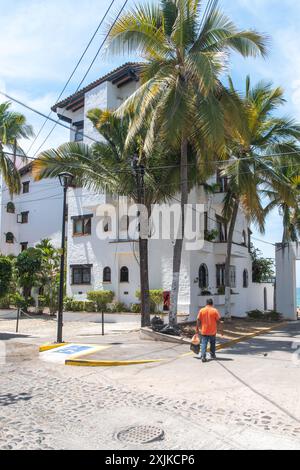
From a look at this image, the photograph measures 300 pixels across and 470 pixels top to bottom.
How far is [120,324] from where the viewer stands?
22.1m

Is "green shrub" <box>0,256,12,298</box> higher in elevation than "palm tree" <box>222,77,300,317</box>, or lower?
lower

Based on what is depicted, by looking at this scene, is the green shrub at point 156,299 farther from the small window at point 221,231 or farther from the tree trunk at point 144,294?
the small window at point 221,231

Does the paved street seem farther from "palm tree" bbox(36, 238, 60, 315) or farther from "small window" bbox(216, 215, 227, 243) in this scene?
"small window" bbox(216, 215, 227, 243)

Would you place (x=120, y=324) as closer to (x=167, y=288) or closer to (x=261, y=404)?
(x=167, y=288)

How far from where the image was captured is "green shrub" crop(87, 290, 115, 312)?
24469 millimetres

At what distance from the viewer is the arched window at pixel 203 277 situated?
25.0 metres

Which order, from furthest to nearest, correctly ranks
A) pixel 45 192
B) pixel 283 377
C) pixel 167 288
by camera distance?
pixel 45 192
pixel 167 288
pixel 283 377

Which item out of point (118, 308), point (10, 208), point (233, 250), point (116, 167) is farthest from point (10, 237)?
point (116, 167)

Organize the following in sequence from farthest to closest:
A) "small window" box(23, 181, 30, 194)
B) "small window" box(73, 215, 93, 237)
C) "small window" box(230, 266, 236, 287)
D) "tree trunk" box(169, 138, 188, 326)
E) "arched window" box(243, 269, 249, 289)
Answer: "small window" box(23, 181, 30, 194), "arched window" box(243, 269, 249, 289), "small window" box(230, 266, 236, 287), "small window" box(73, 215, 93, 237), "tree trunk" box(169, 138, 188, 326)

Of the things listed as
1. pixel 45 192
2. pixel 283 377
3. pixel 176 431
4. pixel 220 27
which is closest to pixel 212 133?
pixel 220 27

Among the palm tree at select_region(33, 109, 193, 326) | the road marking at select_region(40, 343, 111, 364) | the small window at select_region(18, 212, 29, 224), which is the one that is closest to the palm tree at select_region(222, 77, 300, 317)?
the palm tree at select_region(33, 109, 193, 326)

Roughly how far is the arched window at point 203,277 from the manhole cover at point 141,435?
18.7 meters

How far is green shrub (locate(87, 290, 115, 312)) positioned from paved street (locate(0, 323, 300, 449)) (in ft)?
40.4
